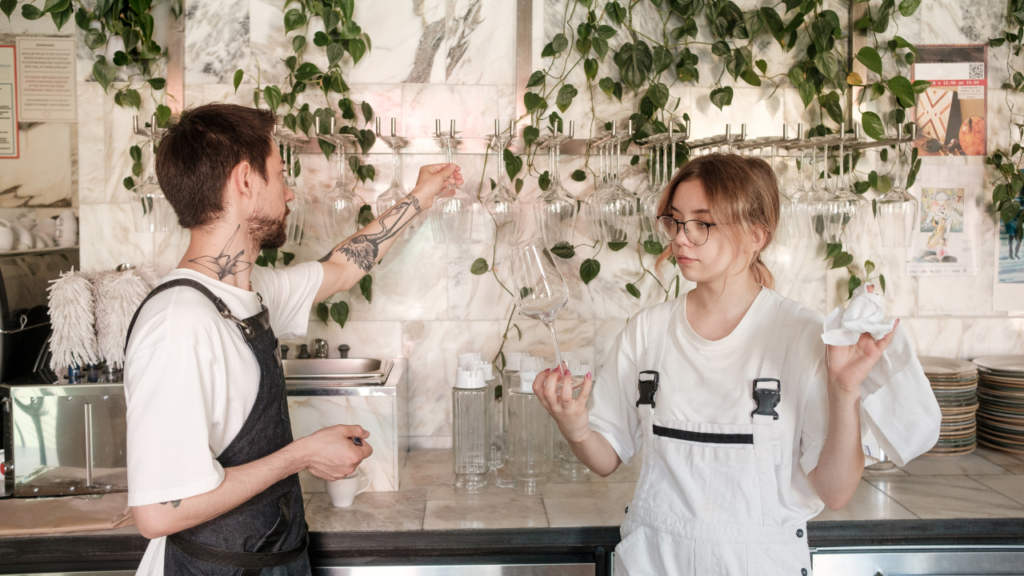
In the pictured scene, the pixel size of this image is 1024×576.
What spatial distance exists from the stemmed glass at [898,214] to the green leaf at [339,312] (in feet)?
5.66

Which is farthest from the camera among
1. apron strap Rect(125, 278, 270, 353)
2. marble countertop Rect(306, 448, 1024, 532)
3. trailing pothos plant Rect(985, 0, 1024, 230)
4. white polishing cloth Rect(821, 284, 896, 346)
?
trailing pothos plant Rect(985, 0, 1024, 230)

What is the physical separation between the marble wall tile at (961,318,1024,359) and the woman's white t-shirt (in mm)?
1522

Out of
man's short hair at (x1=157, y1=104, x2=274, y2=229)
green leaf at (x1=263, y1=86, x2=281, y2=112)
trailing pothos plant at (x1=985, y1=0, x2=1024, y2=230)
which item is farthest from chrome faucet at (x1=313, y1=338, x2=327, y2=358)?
trailing pothos plant at (x1=985, y1=0, x2=1024, y2=230)

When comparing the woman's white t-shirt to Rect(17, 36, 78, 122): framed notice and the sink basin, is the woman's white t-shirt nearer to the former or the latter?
the sink basin

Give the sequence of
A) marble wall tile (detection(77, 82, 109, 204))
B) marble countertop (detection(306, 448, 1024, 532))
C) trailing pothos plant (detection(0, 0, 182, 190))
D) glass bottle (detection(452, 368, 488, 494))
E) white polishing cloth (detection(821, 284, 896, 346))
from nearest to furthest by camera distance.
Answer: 1. white polishing cloth (detection(821, 284, 896, 346))
2. marble countertop (detection(306, 448, 1024, 532))
3. glass bottle (detection(452, 368, 488, 494))
4. trailing pothos plant (detection(0, 0, 182, 190))
5. marble wall tile (detection(77, 82, 109, 204))

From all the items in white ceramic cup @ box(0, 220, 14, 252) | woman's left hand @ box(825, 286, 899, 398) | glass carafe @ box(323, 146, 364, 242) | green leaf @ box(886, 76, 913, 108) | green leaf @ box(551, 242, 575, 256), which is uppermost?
green leaf @ box(886, 76, 913, 108)

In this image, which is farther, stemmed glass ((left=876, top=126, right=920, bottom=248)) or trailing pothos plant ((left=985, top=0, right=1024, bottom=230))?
trailing pothos plant ((left=985, top=0, right=1024, bottom=230))

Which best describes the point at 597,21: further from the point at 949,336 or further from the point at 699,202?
the point at 949,336

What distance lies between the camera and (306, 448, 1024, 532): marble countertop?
6.05 feet

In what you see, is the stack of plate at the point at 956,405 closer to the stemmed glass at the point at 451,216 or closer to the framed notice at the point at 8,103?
the stemmed glass at the point at 451,216

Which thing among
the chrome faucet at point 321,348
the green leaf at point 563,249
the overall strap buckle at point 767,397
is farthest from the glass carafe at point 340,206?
the overall strap buckle at point 767,397

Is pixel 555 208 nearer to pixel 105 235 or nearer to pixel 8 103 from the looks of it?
pixel 105 235

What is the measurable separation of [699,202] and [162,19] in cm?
192

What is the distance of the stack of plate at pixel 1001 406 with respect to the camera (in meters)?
2.35
